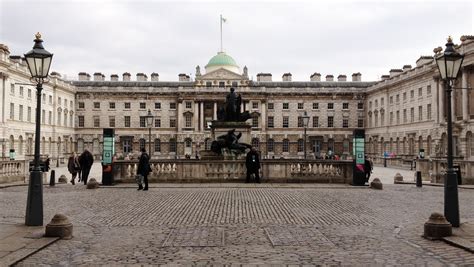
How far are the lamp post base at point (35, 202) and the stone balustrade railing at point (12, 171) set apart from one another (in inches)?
539

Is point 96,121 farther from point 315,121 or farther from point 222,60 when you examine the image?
point 315,121

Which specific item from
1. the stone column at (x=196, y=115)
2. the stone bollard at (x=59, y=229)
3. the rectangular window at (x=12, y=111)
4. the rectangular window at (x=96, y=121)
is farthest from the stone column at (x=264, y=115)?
the stone bollard at (x=59, y=229)

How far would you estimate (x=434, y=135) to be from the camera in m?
53.6

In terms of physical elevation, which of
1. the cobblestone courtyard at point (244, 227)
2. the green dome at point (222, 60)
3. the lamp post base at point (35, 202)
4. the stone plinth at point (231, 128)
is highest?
the green dome at point (222, 60)

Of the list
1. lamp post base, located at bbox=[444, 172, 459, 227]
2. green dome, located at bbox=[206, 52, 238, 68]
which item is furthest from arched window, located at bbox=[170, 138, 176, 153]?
lamp post base, located at bbox=[444, 172, 459, 227]

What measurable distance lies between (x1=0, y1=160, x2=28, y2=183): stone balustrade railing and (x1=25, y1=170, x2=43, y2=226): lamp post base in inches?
539

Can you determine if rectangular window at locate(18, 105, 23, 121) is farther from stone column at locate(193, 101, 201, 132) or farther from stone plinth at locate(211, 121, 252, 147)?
stone plinth at locate(211, 121, 252, 147)

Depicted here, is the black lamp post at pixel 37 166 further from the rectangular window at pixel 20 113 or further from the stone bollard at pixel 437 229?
the rectangular window at pixel 20 113

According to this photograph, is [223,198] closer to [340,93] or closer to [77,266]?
[77,266]

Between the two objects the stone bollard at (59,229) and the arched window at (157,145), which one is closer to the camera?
the stone bollard at (59,229)

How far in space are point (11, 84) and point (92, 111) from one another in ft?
82.7

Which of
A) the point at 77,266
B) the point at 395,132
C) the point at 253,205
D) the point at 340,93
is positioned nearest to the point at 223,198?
the point at 253,205

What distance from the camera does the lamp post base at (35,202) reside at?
412 inches

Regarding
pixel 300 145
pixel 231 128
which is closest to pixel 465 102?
pixel 231 128
